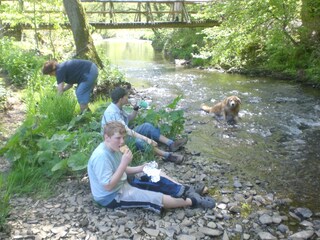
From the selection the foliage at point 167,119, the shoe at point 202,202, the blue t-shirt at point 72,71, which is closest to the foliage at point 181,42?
the blue t-shirt at point 72,71

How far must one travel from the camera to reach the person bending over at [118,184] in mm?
3762

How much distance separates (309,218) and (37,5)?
38.9 feet

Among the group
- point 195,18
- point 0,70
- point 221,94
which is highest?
point 195,18

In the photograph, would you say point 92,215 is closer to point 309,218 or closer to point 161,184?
point 161,184

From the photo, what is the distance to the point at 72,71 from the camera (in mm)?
7086

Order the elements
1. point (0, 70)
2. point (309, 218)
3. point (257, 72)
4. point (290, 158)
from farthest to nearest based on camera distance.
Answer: point (257, 72), point (0, 70), point (290, 158), point (309, 218)

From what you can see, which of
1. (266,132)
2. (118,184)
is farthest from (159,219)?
(266,132)

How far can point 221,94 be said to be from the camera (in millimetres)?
11758

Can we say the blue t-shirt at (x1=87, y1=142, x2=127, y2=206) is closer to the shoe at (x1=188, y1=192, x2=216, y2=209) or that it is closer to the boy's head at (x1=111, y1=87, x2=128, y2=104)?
the shoe at (x1=188, y1=192, x2=216, y2=209)

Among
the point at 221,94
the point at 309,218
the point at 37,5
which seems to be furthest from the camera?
the point at 37,5

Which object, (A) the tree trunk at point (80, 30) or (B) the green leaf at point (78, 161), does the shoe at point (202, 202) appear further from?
(A) the tree trunk at point (80, 30)

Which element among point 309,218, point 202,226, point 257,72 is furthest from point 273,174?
point 257,72

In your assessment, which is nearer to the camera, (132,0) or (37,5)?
(37,5)

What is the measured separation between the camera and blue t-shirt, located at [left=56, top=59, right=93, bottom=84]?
22.5 ft
